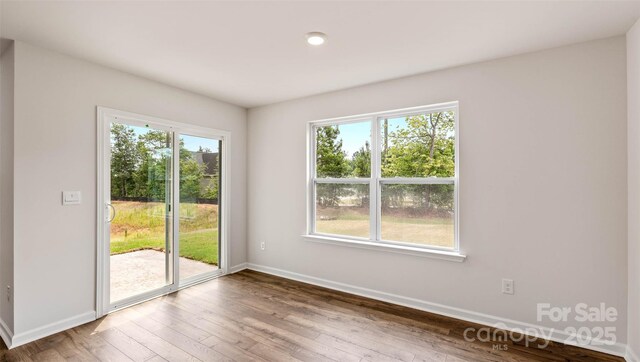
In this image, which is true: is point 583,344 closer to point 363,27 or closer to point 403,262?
point 403,262

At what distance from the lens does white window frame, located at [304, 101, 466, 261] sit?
10.2 feet

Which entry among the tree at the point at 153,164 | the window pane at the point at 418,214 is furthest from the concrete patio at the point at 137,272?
the window pane at the point at 418,214

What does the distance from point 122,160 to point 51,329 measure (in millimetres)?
1665

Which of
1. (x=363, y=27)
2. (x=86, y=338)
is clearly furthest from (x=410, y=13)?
(x=86, y=338)

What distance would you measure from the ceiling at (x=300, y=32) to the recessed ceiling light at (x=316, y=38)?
0.17ft

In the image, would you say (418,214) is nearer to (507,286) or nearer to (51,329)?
(507,286)

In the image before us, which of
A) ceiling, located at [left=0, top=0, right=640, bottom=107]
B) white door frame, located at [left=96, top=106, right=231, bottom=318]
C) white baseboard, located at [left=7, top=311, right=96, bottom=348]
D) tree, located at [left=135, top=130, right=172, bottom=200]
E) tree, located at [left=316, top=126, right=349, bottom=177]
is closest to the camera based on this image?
ceiling, located at [left=0, top=0, right=640, bottom=107]

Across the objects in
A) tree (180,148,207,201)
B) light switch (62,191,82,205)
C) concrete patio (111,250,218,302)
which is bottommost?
concrete patio (111,250,218,302)

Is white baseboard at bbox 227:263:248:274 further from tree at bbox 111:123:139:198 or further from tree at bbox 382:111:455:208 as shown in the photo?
tree at bbox 382:111:455:208

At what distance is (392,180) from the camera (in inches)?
138

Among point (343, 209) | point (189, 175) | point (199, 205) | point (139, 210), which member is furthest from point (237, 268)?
point (343, 209)

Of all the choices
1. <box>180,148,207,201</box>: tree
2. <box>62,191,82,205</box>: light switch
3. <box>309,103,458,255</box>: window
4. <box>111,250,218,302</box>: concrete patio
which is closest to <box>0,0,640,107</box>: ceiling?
<box>309,103,458,255</box>: window

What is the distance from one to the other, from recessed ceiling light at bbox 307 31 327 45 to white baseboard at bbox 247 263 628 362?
2736mm

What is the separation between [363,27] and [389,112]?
4.49ft
